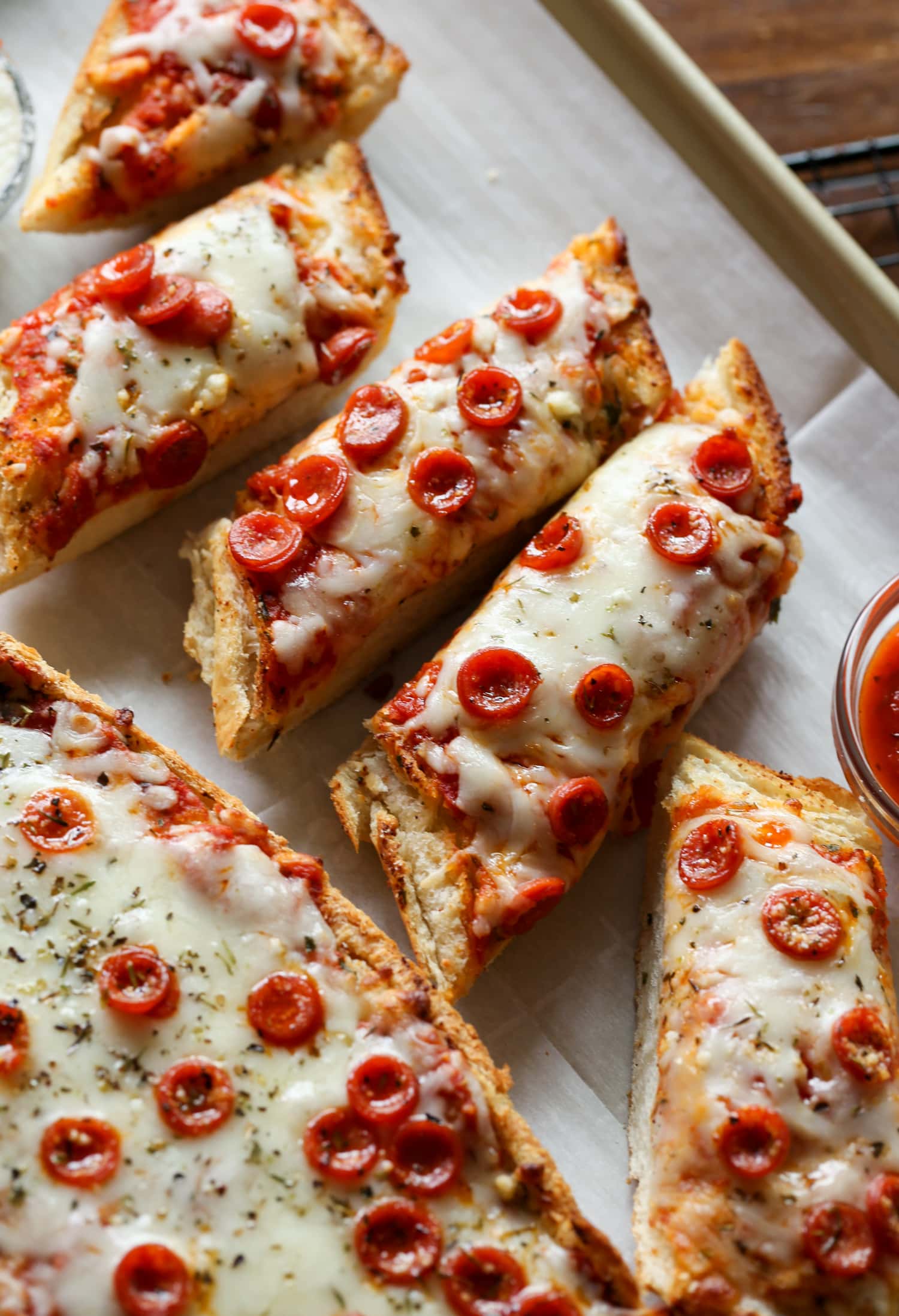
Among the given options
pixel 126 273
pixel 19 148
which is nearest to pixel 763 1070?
pixel 126 273

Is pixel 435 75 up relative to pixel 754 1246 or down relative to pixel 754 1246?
up

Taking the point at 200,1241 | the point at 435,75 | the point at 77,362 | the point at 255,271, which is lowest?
the point at 200,1241

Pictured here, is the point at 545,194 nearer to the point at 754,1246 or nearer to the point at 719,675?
the point at 719,675

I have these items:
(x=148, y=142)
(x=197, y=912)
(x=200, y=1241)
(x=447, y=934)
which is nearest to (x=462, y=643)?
(x=447, y=934)

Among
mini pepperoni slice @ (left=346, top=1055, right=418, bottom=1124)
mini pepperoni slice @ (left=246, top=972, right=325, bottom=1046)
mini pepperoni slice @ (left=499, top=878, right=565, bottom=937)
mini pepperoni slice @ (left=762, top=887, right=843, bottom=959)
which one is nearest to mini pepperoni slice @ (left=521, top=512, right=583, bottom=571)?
mini pepperoni slice @ (left=499, top=878, right=565, bottom=937)

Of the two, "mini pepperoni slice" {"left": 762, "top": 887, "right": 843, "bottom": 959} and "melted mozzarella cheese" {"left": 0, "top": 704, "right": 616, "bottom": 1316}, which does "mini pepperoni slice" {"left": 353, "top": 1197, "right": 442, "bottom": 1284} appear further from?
"mini pepperoni slice" {"left": 762, "top": 887, "right": 843, "bottom": 959}

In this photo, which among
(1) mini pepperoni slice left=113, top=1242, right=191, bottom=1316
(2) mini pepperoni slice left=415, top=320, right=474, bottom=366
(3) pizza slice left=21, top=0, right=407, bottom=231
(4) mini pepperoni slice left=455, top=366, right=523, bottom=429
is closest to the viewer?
(1) mini pepperoni slice left=113, top=1242, right=191, bottom=1316
